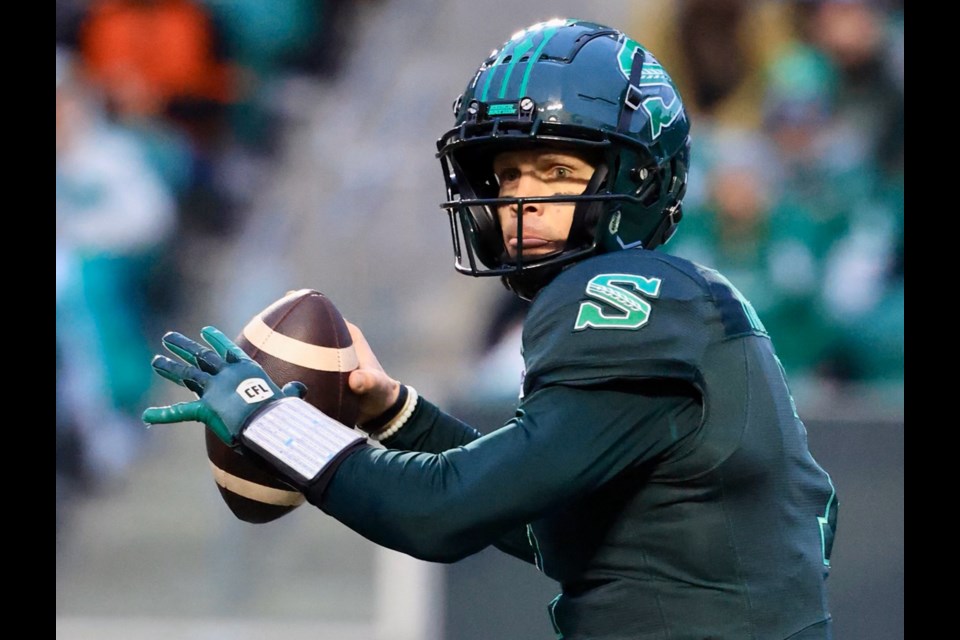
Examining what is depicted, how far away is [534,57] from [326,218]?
469 centimetres

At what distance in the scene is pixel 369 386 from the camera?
284cm

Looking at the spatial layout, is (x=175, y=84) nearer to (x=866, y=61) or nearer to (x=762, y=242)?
(x=762, y=242)

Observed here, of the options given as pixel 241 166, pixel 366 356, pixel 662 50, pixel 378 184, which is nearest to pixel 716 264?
pixel 662 50

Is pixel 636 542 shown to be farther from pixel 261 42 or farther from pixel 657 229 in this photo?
pixel 261 42

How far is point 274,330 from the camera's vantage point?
281 centimetres

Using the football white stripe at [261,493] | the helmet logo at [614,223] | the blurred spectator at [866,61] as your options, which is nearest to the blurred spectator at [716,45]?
the blurred spectator at [866,61]

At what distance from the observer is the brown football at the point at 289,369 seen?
266 cm

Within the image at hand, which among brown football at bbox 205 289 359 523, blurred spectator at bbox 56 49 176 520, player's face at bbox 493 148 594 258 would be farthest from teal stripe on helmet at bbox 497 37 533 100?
blurred spectator at bbox 56 49 176 520

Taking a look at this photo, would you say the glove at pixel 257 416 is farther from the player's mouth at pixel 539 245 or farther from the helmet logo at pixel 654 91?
the helmet logo at pixel 654 91

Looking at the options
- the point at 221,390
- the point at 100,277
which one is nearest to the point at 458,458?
the point at 221,390

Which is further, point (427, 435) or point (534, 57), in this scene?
point (427, 435)

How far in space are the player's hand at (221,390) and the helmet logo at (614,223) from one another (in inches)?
25.9

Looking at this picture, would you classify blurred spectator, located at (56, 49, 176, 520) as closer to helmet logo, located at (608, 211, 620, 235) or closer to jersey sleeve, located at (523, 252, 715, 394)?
helmet logo, located at (608, 211, 620, 235)

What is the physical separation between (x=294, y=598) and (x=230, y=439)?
3.76 m
